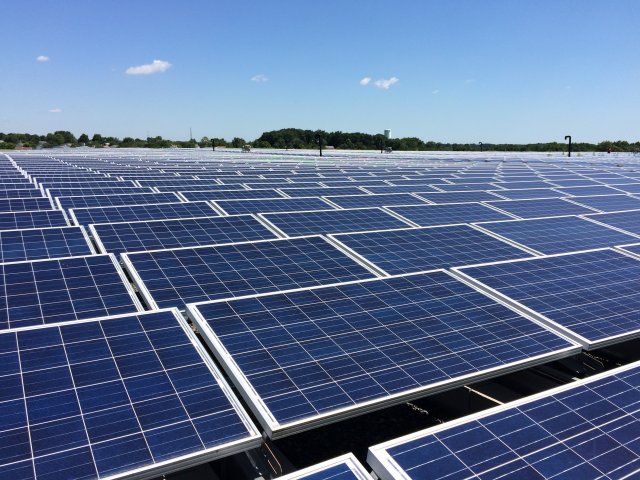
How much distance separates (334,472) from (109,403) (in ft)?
10.4

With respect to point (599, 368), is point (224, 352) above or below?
above

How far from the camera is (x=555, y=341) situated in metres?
8.67

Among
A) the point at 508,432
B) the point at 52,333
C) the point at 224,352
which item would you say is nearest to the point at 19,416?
the point at 52,333

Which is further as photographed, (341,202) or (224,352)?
(341,202)

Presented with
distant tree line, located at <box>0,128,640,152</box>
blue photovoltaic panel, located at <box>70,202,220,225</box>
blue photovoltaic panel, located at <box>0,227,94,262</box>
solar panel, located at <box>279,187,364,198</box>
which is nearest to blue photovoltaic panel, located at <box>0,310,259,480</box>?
blue photovoltaic panel, located at <box>0,227,94,262</box>

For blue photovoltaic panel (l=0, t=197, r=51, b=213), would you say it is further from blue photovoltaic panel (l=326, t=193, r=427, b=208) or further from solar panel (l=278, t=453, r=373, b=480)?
solar panel (l=278, t=453, r=373, b=480)

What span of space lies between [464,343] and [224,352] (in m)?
4.13

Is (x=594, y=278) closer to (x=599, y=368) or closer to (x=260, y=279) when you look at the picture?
(x=599, y=368)

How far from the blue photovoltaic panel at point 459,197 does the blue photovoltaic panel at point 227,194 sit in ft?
27.7

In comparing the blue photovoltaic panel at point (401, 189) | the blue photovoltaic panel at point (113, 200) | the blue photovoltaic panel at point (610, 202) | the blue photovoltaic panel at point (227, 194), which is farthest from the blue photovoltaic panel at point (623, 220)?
the blue photovoltaic panel at point (113, 200)

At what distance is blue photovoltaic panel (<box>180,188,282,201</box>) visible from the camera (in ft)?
80.7

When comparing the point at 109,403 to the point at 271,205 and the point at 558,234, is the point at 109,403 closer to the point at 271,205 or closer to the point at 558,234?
the point at 558,234

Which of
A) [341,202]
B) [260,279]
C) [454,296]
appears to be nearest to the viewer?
[454,296]

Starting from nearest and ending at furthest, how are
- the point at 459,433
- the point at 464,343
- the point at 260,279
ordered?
the point at 459,433 < the point at 464,343 < the point at 260,279
